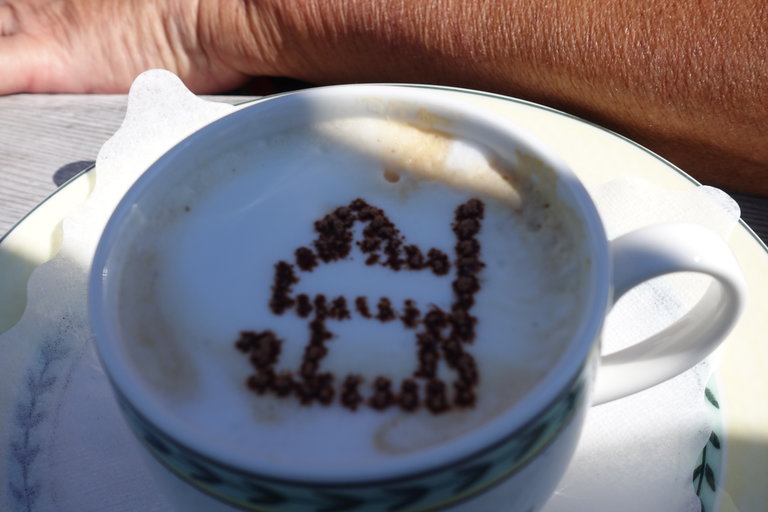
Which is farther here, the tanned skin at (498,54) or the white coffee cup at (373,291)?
the tanned skin at (498,54)

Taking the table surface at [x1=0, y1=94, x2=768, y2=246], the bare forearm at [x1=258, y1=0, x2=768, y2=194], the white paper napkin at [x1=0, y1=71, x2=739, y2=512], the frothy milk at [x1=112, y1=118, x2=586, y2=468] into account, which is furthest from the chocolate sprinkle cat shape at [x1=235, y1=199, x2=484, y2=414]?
the table surface at [x1=0, y1=94, x2=768, y2=246]

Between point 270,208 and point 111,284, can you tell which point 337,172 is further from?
point 111,284

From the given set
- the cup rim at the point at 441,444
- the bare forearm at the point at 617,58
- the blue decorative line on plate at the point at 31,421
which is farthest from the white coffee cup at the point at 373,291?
the bare forearm at the point at 617,58

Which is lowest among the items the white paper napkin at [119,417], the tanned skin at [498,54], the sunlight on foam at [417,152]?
the white paper napkin at [119,417]

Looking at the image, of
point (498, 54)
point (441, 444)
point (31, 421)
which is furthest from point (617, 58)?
point (31, 421)

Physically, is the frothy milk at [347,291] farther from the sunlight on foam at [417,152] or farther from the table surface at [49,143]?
the table surface at [49,143]

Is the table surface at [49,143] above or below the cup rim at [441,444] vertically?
below

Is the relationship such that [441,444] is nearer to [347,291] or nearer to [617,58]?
[347,291]

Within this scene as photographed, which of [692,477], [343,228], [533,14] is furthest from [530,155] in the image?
[533,14]
